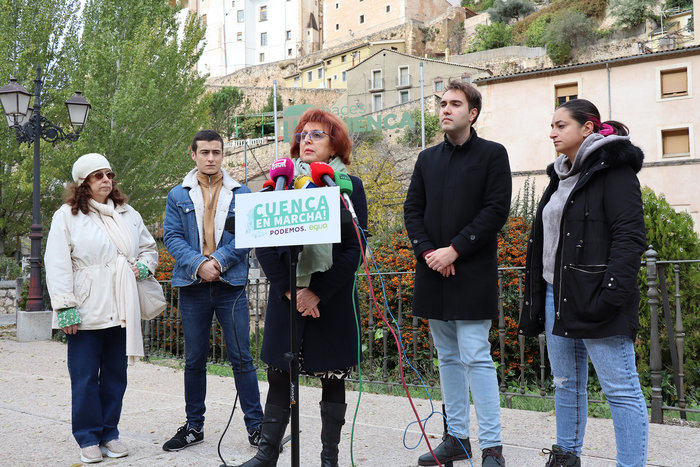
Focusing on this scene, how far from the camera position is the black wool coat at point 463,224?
3.11m

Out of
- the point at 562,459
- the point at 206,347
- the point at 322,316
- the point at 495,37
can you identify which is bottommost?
the point at 562,459

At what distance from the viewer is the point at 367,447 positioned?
3.62 m

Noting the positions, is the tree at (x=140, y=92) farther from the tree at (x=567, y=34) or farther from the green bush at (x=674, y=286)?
the tree at (x=567, y=34)

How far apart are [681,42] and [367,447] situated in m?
45.7

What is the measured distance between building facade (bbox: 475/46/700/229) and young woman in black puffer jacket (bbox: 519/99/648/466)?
2401 centimetres

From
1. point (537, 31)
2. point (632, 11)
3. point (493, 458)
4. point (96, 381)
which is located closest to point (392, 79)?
point (537, 31)

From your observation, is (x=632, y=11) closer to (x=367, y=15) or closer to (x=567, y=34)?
(x=567, y=34)

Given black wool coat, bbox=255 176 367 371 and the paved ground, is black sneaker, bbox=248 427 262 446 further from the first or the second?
black wool coat, bbox=255 176 367 371

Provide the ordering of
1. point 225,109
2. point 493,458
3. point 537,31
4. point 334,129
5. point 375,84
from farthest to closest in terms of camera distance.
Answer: point 225,109, point 537,31, point 375,84, point 334,129, point 493,458

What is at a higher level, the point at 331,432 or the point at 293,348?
the point at 293,348

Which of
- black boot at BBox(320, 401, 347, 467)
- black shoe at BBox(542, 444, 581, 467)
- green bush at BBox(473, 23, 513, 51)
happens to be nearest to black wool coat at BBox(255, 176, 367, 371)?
black boot at BBox(320, 401, 347, 467)

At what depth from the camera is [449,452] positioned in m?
3.23

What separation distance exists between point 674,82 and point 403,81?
27204 millimetres

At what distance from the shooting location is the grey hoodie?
9.53 ft
